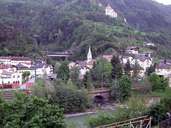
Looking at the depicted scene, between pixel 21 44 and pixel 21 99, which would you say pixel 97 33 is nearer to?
pixel 21 44

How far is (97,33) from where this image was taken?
115ft

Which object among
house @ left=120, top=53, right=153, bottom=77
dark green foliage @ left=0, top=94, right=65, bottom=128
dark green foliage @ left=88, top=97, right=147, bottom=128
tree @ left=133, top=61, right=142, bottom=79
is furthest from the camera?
house @ left=120, top=53, right=153, bottom=77

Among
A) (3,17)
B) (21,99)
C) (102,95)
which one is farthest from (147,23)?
(21,99)

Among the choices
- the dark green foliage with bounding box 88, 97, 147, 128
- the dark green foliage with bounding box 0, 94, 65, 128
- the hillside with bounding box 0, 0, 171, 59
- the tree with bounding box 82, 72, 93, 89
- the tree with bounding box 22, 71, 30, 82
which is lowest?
the dark green foliage with bounding box 88, 97, 147, 128

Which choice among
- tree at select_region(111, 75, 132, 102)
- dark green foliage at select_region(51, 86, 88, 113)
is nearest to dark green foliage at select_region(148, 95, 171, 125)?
dark green foliage at select_region(51, 86, 88, 113)

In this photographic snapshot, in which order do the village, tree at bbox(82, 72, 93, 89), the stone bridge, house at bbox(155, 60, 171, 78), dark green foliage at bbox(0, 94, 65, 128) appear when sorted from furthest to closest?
house at bbox(155, 60, 171, 78), the village, tree at bbox(82, 72, 93, 89), the stone bridge, dark green foliage at bbox(0, 94, 65, 128)

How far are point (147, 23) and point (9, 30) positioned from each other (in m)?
24.4

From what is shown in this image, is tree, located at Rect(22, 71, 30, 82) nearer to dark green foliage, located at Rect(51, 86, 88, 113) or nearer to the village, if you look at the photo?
the village

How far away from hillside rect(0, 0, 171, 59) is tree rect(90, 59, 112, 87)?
8.23 metres

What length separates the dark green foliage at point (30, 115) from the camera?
346 inches

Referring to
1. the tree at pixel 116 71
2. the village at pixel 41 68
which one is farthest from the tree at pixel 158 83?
the village at pixel 41 68

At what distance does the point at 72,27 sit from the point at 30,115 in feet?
100.0

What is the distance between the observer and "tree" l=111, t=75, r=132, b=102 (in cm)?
2105

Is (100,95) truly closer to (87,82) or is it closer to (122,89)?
(87,82)
